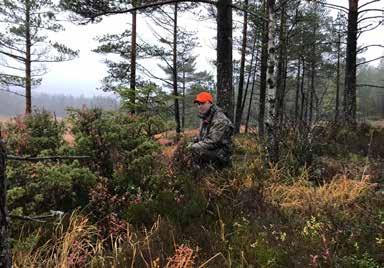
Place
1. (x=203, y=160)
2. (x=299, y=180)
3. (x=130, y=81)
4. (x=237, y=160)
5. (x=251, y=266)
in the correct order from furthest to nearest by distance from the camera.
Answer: (x=130, y=81) → (x=237, y=160) → (x=203, y=160) → (x=299, y=180) → (x=251, y=266)

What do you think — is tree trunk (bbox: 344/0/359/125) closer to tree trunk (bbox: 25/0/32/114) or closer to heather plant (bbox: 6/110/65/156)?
heather plant (bbox: 6/110/65/156)

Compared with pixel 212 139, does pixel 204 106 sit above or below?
above

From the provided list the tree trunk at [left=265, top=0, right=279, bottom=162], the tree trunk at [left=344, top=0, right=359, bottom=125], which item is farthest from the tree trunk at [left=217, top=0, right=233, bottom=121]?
the tree trunk at [left=344, top=0, right=359, bottom=125]

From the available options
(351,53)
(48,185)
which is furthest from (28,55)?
(48,185)

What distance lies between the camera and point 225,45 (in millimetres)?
9586

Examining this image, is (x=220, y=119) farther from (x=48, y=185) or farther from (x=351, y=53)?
(x=351, y=53)

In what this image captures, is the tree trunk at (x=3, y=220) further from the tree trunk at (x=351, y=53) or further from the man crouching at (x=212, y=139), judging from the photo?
the tree trunk at (x=351, y=53)

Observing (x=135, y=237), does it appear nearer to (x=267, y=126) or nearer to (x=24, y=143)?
(x=24, y=143)

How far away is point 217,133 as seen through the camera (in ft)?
22.6

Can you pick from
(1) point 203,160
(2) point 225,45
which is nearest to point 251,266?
(1) point 203,160

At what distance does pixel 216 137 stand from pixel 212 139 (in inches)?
2.8

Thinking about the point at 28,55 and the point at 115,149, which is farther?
the point at 28,55

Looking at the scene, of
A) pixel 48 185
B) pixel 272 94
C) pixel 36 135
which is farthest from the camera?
pixel 272 94

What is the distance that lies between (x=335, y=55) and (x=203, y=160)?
111ft
